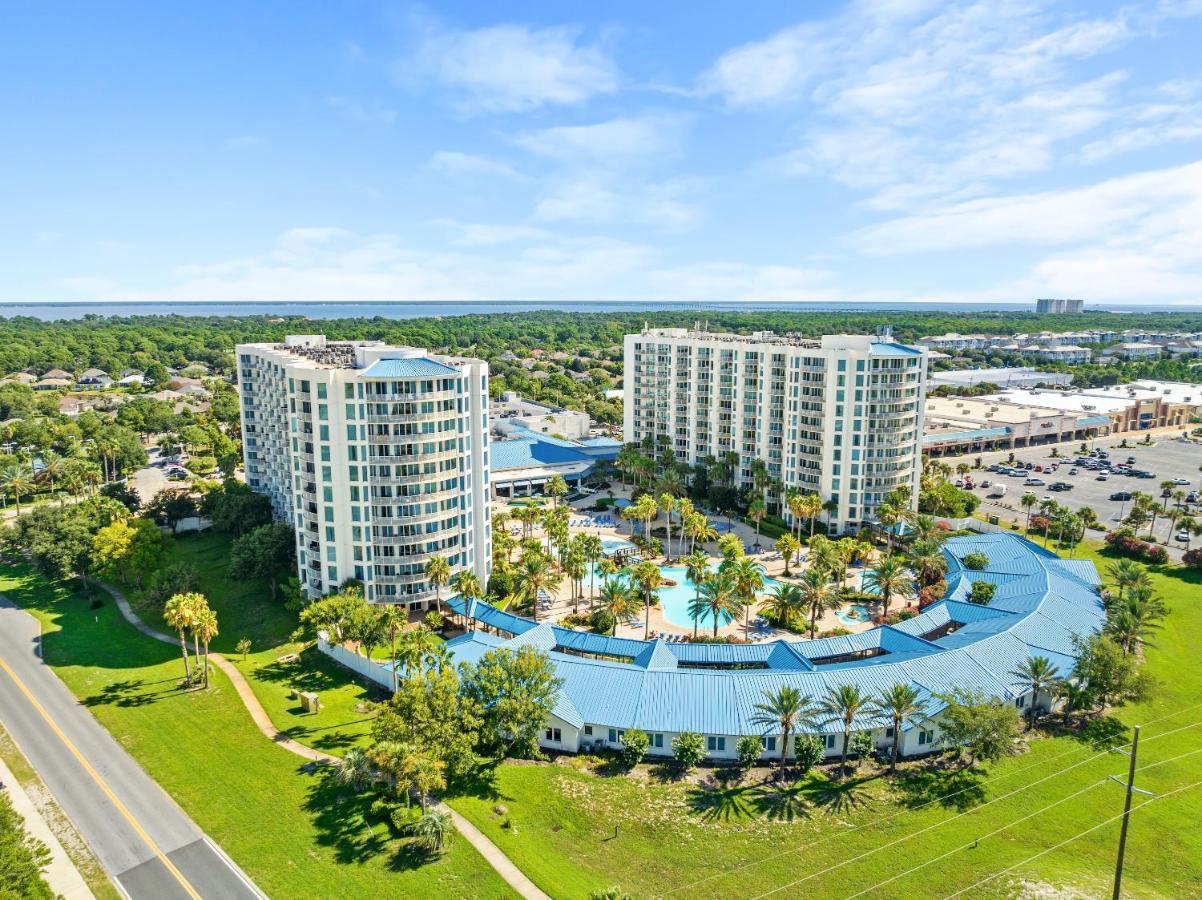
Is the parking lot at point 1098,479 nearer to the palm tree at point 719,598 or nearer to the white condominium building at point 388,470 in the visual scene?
the palm tree at point 719,598

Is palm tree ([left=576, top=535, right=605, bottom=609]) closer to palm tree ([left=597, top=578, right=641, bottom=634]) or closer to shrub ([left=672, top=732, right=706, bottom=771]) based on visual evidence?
palm tree ([left=597, top=578, right=641, bottom=634])

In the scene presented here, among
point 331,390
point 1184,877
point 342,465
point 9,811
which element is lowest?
point 1184,877

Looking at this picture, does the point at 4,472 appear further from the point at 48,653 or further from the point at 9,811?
the point at 9,811

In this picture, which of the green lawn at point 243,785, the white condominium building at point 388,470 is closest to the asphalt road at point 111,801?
the green lawn at point 243,785

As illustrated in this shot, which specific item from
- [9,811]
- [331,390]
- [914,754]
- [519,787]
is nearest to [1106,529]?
[914,754]

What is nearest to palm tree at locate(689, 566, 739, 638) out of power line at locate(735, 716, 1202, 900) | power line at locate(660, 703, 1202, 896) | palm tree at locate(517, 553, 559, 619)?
palm tree at locate(517, 553, 559, 619)

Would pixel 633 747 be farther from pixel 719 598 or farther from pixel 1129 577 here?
pixel 1129 577
